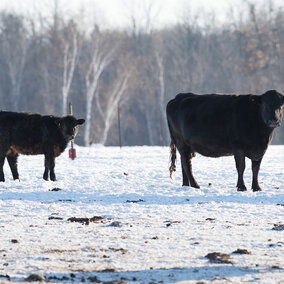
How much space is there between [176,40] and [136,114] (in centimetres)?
1005

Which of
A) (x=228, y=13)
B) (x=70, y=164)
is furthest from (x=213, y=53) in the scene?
(x=70, y=164)

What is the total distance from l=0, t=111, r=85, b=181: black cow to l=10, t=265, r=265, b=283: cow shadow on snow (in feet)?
27.4

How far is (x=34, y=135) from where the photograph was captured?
13453 millimetres

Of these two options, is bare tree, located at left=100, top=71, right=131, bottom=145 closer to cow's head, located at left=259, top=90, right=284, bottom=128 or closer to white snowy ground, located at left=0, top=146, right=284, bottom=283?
white snowy ground, located at left=0, top=146, right=284, bottom=283

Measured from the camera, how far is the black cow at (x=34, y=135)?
13.4 m

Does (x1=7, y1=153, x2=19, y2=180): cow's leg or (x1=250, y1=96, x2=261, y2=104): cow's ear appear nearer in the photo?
(x1=250, y1=96, x2=261, y2=104): cow's ear

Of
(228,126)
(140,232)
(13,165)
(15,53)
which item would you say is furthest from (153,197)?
(15,53)

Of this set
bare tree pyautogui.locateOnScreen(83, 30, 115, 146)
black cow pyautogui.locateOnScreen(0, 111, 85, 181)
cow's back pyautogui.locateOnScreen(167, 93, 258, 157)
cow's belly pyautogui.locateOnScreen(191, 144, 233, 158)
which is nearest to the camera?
cow's back pyautogui.locateOnScreen(167, 93, 258, 157)

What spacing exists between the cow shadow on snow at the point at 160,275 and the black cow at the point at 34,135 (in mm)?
8360

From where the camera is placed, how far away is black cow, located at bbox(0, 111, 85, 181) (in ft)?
43.9

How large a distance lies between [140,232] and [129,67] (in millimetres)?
46130

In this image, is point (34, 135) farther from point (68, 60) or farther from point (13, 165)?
point (68, 60)

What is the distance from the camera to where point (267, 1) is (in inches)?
2219

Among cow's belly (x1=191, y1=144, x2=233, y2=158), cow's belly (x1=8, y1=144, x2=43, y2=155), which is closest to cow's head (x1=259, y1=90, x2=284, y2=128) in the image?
cow's belly (x1=191, y1=144, x2=233, y2=158)
